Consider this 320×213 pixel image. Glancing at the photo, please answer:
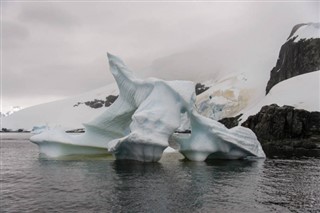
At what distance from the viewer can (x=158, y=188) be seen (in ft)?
68.2

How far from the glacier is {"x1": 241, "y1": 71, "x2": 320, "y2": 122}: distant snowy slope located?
30364 mm

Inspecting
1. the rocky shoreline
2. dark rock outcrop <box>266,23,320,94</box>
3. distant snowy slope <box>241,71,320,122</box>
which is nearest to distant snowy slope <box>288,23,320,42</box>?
dark rock outcrop <box>266,23,320,94</box>

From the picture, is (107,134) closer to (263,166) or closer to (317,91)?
(263,166)

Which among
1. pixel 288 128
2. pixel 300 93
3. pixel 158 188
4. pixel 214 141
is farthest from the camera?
pixel 300 93

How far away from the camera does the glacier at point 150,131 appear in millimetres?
30938

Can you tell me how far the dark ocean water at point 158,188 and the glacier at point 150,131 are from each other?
7.16ft

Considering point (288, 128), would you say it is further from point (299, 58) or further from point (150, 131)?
point (299, 58)

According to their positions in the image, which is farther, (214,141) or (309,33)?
(309,33)

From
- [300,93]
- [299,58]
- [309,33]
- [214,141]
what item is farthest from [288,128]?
A: [309,33]

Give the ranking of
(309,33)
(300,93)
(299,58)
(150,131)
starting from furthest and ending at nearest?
(309,33), (299,58), (300,93), (150,131)

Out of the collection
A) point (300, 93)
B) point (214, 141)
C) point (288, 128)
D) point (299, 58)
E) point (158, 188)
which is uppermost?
point (299, 58)

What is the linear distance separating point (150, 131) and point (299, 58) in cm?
7763

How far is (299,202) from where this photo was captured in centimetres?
1809

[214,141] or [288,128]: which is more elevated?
[288,128]
